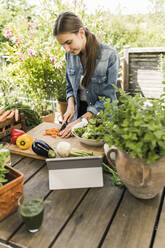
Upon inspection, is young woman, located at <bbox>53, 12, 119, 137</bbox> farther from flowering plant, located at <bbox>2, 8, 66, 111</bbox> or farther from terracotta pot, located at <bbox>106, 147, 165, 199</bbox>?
flowering plant, located at <bbox>2, 8, 66, 111</bbox>

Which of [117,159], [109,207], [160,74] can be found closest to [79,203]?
[109,207]

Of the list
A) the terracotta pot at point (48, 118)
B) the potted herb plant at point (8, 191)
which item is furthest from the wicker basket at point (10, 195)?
the terracotta pot at point (48, 118)

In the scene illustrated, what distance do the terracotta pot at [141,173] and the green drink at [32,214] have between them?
1.29 ft

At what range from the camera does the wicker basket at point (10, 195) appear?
1000 millimetres

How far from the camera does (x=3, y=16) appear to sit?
10578mm

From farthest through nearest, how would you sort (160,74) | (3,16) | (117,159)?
1. (3,16)
2. (160,74)
3. (117,159)

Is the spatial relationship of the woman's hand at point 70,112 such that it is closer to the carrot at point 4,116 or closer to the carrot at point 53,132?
the carrot at point 53,132

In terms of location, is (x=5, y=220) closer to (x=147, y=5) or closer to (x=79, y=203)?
(x=79, y=203)

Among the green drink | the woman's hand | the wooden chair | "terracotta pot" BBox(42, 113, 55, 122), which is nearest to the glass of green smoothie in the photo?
the green drink

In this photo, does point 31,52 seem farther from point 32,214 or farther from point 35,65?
point 32,214

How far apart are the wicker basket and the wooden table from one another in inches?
1.4

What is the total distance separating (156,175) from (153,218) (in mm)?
206

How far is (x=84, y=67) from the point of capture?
2135 mm

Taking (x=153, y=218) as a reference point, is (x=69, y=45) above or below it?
above
